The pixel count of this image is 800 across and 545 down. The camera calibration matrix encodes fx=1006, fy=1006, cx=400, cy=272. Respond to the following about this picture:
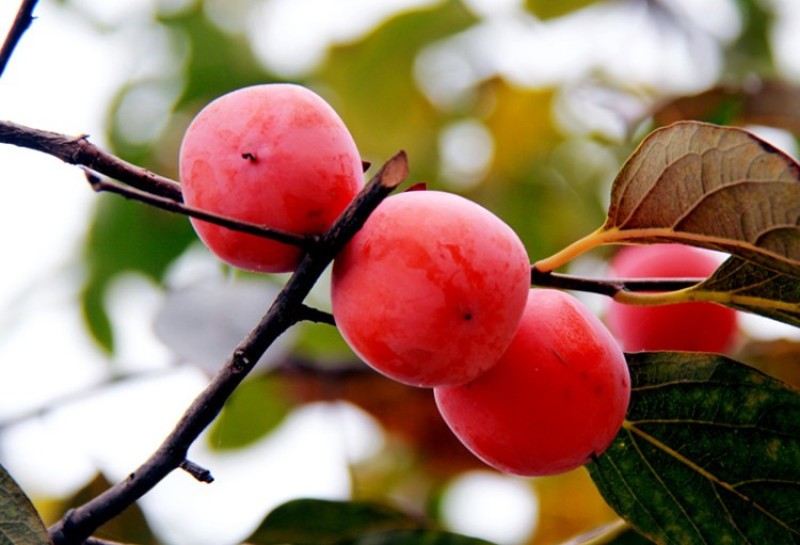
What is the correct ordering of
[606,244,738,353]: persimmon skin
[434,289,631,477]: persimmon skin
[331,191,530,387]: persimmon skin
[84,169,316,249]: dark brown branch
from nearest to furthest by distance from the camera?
[84,169,316,249]: dark brown branch < [331,191,530,387]: persimmon skin < [434,289,631,477]: persimmon skin < [606,244,738,353]: persimmon skin

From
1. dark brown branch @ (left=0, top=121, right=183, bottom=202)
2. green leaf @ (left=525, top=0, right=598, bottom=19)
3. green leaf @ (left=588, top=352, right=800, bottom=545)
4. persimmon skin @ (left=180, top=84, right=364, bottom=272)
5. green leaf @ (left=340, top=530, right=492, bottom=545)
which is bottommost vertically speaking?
green leaf @ (left=340, top=530, right=492, bottom=545)

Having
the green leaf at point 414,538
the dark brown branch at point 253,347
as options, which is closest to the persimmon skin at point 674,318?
the green leaf at point 414,538

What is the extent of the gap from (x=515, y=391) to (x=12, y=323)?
232cm

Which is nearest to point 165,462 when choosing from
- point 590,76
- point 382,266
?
point 382,266

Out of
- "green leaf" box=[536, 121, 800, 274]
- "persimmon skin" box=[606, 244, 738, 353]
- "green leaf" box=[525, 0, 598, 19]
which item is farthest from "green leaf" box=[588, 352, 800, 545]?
"green leaf" box=[525, 0, 598, 19]

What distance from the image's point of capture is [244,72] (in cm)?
300

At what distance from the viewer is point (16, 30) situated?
92 centimetres

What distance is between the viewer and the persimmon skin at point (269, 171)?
3.15 ft

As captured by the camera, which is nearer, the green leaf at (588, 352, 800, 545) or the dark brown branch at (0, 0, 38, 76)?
the dark brown branch at (0, 0, 38, 76)

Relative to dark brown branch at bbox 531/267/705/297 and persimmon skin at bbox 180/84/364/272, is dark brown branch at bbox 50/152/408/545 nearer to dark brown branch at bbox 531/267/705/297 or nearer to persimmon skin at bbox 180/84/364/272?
persimmon skin at bbox 180/84/364/272

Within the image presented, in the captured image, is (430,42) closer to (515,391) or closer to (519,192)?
(519,192)

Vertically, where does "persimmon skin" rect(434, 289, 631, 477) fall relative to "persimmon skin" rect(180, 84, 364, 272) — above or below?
below

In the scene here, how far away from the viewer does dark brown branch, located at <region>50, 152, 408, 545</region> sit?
85cm

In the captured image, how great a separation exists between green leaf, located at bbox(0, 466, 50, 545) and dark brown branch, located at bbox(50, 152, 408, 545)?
0.19 feet
